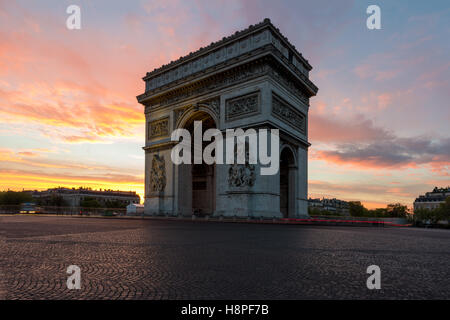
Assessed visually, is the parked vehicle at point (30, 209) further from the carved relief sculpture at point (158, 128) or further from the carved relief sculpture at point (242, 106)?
the carved relief sculpture at point (242, 106)

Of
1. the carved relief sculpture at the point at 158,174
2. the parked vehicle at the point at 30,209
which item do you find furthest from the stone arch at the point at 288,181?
the parked vehicle at the point at 30,209

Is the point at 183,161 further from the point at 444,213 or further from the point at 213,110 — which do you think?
the point at 444,213

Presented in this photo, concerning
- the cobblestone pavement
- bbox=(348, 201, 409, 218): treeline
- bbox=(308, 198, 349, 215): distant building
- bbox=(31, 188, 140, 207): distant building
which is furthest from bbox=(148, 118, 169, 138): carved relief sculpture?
bbox=(308, 198, 349, 215): distant building

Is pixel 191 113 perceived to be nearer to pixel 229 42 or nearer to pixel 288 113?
pixel 229 42

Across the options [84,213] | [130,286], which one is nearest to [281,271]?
[130,286]

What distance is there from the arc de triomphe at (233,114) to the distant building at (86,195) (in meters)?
94.6

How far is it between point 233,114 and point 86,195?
11884cm

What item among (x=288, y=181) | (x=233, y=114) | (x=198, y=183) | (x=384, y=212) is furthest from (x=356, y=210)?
(x=233, y=114)

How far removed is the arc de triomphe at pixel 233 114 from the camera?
20.8 meters

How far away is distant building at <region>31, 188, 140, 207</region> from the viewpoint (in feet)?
393

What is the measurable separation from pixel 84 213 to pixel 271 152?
106 ft

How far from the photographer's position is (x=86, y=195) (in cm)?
12544

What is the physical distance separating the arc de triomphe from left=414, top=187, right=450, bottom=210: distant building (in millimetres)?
90966

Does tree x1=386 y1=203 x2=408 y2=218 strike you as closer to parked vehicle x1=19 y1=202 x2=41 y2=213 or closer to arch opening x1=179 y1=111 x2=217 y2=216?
arch opening x1=179 y1=111 x2=217 y2=216
